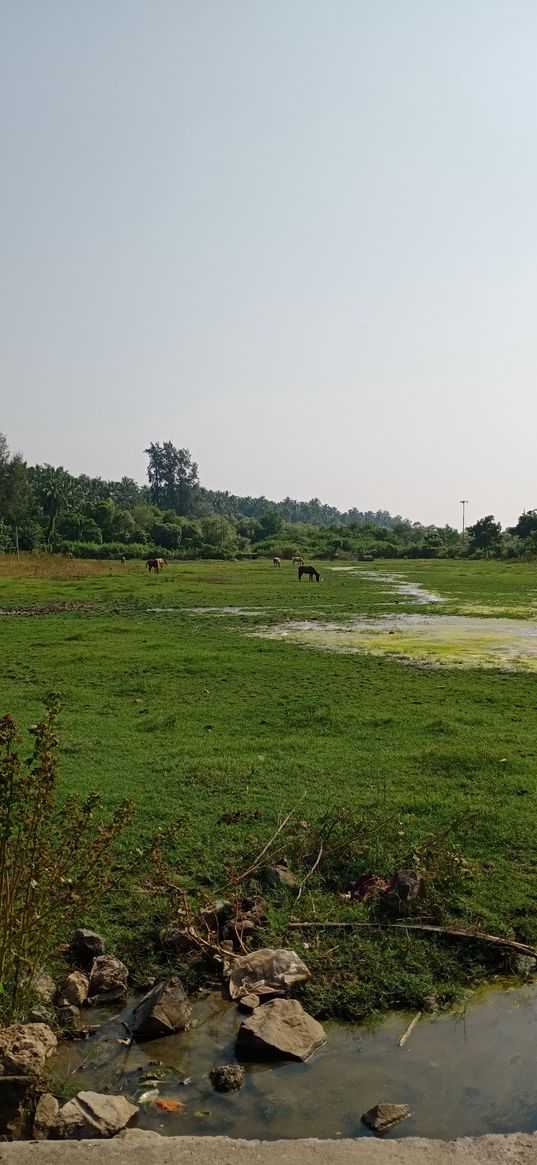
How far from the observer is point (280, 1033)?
4922mm

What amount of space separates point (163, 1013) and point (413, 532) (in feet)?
365

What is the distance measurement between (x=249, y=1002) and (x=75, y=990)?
1.06m

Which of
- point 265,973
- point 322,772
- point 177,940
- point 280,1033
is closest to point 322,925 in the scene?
point 265,973

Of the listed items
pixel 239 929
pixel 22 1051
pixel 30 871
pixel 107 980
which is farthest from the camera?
pixel 239 929

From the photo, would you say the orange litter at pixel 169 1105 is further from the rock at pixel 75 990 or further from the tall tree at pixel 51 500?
the tall tree at pixel 51 500

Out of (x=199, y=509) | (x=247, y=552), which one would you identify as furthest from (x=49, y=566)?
(x=199, y=509)

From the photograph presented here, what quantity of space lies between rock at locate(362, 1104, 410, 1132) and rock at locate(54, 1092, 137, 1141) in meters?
1.16

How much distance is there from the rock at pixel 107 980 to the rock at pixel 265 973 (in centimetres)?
68

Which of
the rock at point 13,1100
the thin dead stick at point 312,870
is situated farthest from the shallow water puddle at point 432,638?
the rock at point 13,1100

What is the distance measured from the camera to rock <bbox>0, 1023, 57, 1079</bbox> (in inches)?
166

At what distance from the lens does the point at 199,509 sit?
140 meters

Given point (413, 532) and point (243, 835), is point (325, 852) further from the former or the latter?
point (413, 532)

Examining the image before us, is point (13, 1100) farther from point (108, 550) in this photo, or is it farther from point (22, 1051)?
point (108, 550)

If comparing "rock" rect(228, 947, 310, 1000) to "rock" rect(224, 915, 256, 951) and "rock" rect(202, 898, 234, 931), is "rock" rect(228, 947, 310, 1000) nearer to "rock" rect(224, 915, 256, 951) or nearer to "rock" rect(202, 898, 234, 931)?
"rock" rect(224, 915, 256, 951)
